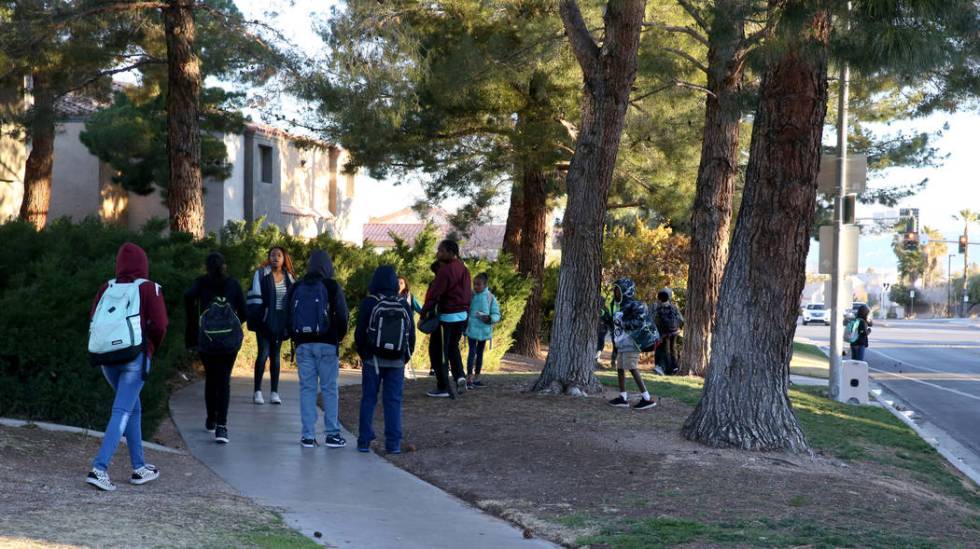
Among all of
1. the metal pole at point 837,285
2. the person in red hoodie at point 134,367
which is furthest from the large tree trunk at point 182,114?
the metal pole at point 837,285

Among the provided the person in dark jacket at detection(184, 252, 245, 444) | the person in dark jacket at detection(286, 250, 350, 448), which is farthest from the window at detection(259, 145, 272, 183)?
the person in dark jacket at detection(286, 250, 350, 448)

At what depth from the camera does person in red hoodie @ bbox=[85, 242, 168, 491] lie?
7258mm

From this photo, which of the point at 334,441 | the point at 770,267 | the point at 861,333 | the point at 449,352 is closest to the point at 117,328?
the point at 334,441

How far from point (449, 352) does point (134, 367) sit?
6250mm

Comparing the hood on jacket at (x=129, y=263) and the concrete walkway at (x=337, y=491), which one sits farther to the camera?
the hood on jacket at (x=129, y=263)

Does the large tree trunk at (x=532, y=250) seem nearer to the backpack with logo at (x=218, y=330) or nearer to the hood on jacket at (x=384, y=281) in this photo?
the hood on jacket at (x=384, y=281)

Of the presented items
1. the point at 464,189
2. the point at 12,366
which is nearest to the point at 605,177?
the point at 12,366

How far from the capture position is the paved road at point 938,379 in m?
17.3

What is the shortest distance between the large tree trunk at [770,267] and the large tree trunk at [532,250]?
1216 cm

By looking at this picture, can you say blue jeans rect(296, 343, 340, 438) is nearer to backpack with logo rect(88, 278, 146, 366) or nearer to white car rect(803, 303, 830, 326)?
backpack with logo rect(88, 278, 146, 366)

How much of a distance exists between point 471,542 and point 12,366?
4.61m

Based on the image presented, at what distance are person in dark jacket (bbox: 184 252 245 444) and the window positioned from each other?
95.4 feet

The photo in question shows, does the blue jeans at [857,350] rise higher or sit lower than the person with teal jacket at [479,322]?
lower

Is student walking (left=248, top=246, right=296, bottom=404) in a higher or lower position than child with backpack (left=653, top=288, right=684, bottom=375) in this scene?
higher
